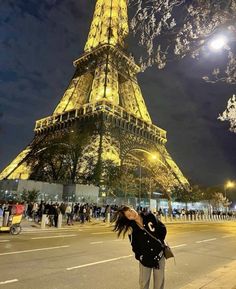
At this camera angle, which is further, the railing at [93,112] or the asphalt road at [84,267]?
the railing at [93,112]

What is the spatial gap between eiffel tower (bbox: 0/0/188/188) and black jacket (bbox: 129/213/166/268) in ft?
127

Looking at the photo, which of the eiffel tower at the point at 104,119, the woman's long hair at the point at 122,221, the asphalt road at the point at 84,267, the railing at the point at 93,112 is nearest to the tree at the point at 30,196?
the eiffel tower at the point at 104,119

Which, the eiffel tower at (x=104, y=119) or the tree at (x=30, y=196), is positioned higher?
the eiffel tower at (x=104, y=119)

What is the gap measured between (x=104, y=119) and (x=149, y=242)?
47449 mm

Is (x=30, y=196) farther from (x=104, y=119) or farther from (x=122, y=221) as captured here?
(x=122, y=221)

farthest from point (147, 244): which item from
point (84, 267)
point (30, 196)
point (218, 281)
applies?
point (30, 196)

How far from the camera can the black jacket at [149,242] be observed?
4.13 meters

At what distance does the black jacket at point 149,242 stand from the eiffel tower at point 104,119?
38.7 m

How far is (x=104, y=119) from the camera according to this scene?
51250mm

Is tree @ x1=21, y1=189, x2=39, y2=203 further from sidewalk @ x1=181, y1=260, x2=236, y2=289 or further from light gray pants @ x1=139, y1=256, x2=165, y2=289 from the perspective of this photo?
light gray pants @ x1=139, y1=256, x2=165, y2=289

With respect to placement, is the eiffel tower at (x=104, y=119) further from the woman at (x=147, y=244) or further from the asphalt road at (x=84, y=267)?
the woman at (x=147, y=244)

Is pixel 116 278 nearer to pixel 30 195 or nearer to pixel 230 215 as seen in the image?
pixel 30 195

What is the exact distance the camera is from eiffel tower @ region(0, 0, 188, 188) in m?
48.2

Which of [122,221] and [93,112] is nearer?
[122,221]
